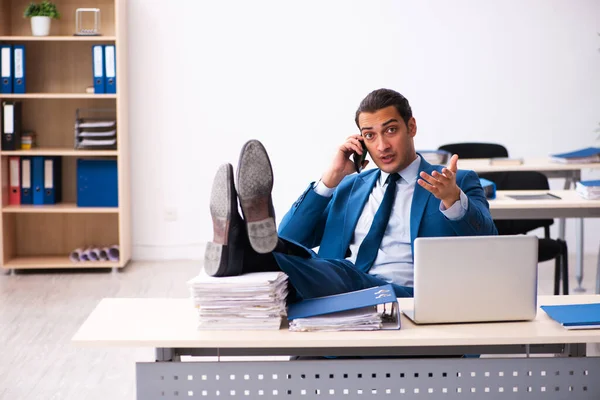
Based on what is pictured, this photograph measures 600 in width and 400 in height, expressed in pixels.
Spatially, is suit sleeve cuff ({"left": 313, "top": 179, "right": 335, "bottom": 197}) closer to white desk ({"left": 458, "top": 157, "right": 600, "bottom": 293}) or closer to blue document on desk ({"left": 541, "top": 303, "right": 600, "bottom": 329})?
blue document on desk ({"left": 541, "top": 303, "right": 600, "bottom": 329})

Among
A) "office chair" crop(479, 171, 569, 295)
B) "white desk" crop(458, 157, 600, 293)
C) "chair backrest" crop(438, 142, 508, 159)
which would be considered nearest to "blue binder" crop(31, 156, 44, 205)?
"chair backrest" crop(438, 142, 508, 159)

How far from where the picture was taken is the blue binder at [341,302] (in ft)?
6.78

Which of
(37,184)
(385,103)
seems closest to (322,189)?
(385,103)

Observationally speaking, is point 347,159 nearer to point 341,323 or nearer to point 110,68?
point 341,323

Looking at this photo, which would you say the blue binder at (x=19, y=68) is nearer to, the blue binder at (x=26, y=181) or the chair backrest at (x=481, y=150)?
the blue binder at (x=26, y=181)

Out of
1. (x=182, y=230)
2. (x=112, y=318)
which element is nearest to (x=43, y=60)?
(x=182, y=230)

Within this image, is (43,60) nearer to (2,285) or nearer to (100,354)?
(2,285)

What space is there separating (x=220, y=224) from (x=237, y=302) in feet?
0.67

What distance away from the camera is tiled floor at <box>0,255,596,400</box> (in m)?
3.49

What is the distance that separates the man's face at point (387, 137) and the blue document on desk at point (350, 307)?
0.65 m

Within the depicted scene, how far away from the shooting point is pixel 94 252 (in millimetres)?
5758

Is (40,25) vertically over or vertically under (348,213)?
over

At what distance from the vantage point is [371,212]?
2836 mm

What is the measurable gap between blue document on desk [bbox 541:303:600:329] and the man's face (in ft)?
2.38
